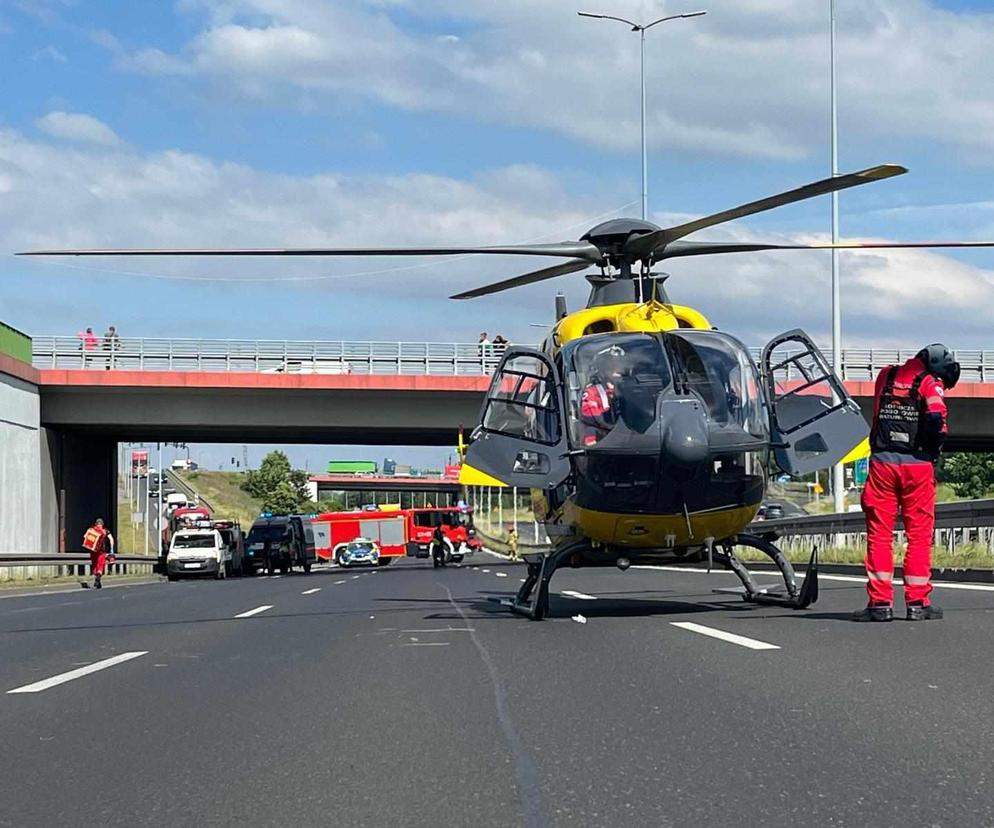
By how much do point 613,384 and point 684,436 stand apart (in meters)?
0.84

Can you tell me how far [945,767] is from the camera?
498 cm

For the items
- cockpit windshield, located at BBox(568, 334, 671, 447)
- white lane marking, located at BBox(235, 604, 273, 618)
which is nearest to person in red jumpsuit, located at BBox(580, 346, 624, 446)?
cockpit windshield, located at BBox(568, 334, 671, 447)

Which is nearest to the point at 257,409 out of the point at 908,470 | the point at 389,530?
the point at 908,470

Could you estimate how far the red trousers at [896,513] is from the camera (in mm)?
9906

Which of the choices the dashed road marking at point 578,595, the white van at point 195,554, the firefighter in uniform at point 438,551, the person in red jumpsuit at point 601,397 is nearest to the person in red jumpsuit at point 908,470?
the person in red jumpsuit at point 601,397

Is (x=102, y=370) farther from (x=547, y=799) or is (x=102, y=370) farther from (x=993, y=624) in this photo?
(x=547, y=799)

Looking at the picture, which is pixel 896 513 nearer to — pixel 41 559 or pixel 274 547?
pixel 41 559

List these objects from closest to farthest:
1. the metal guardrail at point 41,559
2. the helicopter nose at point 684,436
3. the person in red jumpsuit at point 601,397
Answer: the helicopter nose at point 684,436 → the person in red jumpsuit at point 601,397 → the metal guardrail at point 41,559

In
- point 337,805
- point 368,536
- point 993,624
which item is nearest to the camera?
point 337,805

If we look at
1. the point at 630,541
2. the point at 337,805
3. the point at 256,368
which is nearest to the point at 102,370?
the point at 256,368

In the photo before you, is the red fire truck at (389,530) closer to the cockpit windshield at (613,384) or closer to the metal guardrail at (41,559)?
the metal guardrail at (41,559)

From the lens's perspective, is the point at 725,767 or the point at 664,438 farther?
the point at 664,438

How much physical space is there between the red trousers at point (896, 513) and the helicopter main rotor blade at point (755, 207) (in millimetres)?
2117

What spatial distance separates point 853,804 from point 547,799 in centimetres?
100
